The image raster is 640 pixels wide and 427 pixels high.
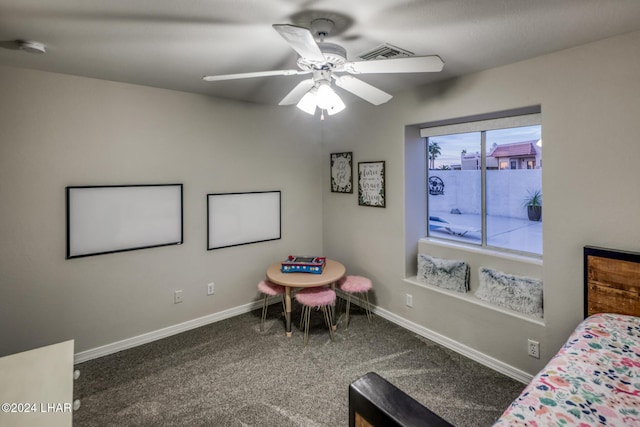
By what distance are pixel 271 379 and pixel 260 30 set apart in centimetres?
250

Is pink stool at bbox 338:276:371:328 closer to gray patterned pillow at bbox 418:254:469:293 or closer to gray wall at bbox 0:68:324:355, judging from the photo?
gray patterned pillow at bbox 418:254:469:293

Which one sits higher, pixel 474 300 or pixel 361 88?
pixel 361 88

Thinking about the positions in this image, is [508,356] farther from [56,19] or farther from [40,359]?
[56,19]

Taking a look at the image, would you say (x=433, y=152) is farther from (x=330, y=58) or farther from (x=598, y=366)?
(x=598, y=366)

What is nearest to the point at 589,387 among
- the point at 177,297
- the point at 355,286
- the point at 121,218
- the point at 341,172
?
the point at 355,286

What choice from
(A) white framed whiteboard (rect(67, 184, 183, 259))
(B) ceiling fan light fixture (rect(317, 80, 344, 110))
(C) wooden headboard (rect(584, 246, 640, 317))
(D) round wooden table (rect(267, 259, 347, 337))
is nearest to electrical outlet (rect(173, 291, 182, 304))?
(A) white framed whiteboard (rect(67, 184, 183, 259))

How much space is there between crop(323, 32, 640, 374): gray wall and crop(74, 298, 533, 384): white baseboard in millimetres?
46

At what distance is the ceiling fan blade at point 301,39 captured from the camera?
4.18ft

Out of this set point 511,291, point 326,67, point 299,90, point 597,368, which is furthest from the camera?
point 511,291

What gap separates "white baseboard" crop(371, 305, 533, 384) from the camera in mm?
2506

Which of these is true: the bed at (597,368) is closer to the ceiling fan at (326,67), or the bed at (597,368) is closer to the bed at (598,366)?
the bed at (598,366)

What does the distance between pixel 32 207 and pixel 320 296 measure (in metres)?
2.53

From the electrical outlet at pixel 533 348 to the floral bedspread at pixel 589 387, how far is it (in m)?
0.68

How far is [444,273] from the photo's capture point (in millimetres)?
3133
